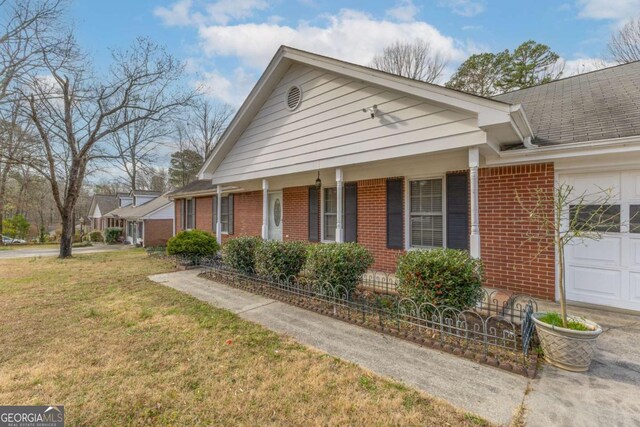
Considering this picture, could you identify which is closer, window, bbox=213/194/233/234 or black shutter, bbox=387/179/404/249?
black shutter, bbox=387/179/404/249

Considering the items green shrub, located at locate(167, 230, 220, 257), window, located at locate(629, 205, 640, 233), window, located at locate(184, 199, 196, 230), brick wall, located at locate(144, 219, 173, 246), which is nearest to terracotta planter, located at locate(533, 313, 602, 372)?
window, located at locate(629, 205, 640, 233)

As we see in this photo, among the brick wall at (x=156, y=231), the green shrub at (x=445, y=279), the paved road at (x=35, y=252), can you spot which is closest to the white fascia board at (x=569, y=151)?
the green shrub at (x=445, y=279)

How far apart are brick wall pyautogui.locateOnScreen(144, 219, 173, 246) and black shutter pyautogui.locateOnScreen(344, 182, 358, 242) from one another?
61.3 ft

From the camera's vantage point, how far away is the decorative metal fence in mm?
3379

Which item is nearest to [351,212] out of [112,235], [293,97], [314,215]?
[314,215]

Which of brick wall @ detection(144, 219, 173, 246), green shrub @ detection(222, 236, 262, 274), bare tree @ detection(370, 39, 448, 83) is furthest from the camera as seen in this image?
brick wall @ detection(144, 219, 173, 246)

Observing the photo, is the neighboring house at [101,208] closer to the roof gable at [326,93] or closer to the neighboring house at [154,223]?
the neighboring house at [154,223]

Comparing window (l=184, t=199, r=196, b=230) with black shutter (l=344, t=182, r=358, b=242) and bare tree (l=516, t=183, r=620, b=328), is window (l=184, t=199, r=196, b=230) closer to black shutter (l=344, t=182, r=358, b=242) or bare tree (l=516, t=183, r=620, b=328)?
black shutter (l=344, t=182, r=358, b=242)

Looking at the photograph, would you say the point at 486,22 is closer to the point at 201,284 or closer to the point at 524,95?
the point at 524,95

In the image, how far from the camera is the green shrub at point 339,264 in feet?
16.9

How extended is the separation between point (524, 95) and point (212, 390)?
9.84m

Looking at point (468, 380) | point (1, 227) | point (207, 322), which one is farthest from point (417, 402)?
point (1, 227)

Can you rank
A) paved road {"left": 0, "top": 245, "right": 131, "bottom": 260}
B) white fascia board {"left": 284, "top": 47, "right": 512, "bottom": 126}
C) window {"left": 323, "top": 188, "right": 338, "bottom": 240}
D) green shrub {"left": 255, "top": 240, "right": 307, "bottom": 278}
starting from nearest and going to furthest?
white fascia board {"left": 284, "top": 47, "right": 512, "bottom": 126}, green shrub {"left": 255, "top": 240, "right": 307, "bottom": 278}, window {"left": 323, "top": 188, "right": 338, "bottom": 240}, paved road {"left": 0, "top": 245, "right": 131, "bottom": 260}

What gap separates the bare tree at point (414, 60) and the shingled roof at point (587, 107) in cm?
1324
